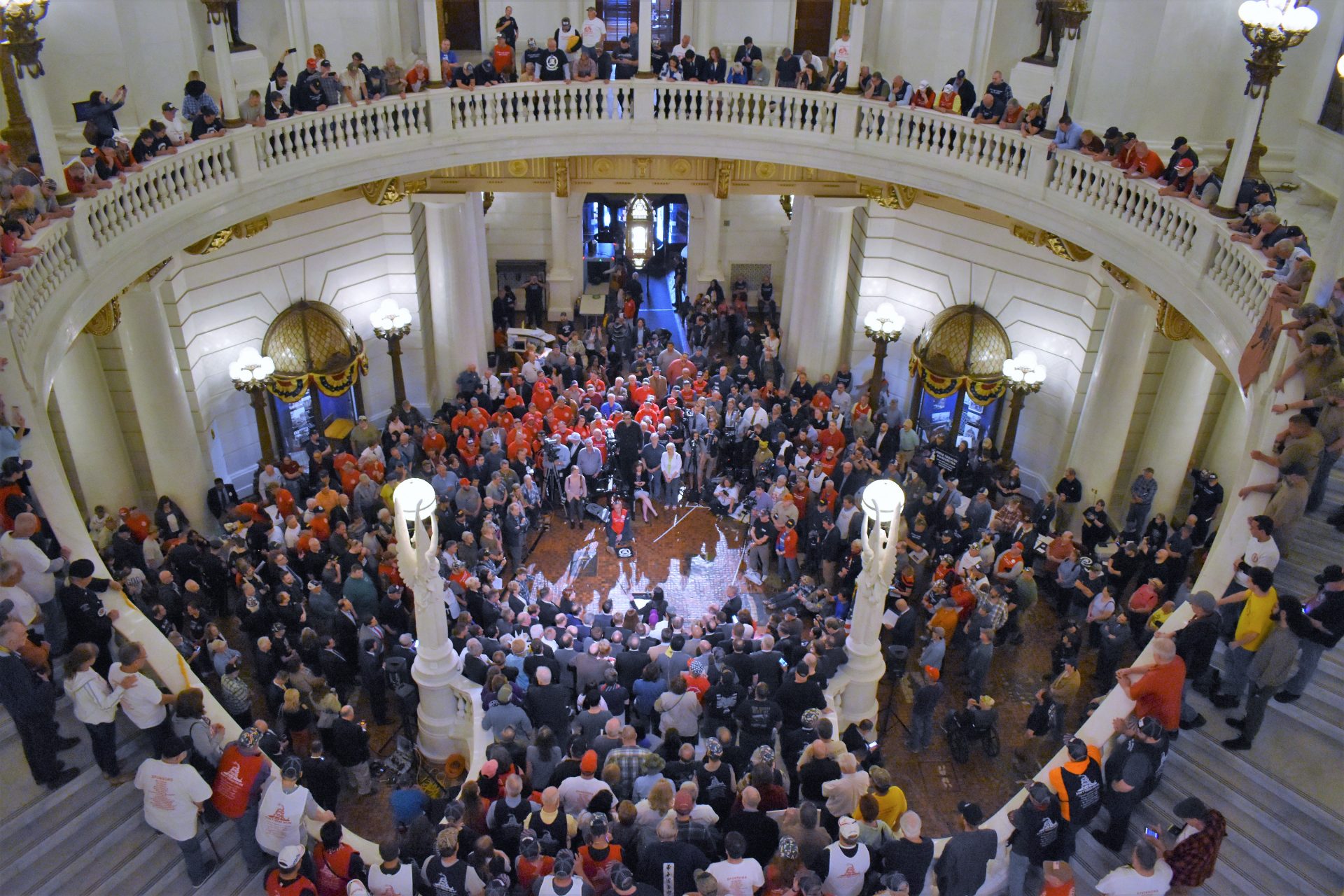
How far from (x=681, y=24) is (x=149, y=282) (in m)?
10.8

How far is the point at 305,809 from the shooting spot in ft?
25.5

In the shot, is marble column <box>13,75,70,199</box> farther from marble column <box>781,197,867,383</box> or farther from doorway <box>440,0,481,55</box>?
marble column <box>781,197,867,383</box>

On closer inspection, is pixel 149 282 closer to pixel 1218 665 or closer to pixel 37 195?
pixel 37 195

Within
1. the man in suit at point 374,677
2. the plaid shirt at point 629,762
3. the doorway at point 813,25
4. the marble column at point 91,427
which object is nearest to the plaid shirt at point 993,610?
the plaid shirt at point 629,762

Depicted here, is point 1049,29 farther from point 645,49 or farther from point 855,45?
point 645,49

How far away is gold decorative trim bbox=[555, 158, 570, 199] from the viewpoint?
1672cm

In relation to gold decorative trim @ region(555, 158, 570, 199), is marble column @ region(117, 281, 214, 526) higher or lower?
lower

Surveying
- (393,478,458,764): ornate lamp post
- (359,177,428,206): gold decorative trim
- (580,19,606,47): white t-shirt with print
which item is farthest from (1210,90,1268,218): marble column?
(359,177,428,206): gold decorative trim

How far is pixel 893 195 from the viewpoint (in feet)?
54.6

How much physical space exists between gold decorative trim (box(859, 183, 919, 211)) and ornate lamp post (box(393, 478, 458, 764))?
9.14 meters

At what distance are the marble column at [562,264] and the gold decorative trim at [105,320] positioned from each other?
11794 millimetres

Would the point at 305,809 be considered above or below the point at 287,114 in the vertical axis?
below

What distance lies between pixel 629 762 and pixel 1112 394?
959 centimetres

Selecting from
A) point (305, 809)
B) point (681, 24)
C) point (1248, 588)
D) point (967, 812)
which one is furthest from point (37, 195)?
point (681, 24)
